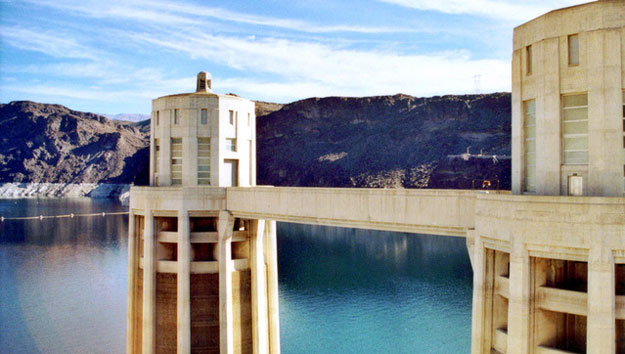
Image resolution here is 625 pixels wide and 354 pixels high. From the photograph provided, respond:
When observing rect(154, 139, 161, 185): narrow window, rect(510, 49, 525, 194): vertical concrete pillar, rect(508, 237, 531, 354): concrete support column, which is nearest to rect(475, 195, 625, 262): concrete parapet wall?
rect(508, 237, 531, 354): concrete support column

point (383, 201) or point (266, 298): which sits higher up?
point (383, 201)

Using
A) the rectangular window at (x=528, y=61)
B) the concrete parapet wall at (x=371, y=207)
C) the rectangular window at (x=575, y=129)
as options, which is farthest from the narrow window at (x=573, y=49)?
the concrete parapet wall at (x=371, y=207)

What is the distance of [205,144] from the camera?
23.3 metres

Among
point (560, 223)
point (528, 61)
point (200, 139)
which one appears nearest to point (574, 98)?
point (528, 61)

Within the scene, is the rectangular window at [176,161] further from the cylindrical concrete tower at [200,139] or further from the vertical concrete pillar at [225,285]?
the vertical concrete pillar at [225,285]

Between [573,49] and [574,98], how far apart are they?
100 cm

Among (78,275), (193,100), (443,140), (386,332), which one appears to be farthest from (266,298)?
(443,140)

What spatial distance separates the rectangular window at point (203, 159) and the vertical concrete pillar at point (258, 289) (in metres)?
2.78

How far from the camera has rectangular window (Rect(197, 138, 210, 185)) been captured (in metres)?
23.2

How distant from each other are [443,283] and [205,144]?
132 ft

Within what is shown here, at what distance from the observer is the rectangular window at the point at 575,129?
38.2 ft

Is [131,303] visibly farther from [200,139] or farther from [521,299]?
[521,299]

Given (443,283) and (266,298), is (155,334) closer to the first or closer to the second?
(266,298)

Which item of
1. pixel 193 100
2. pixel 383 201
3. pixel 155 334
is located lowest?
pixel 155 334
